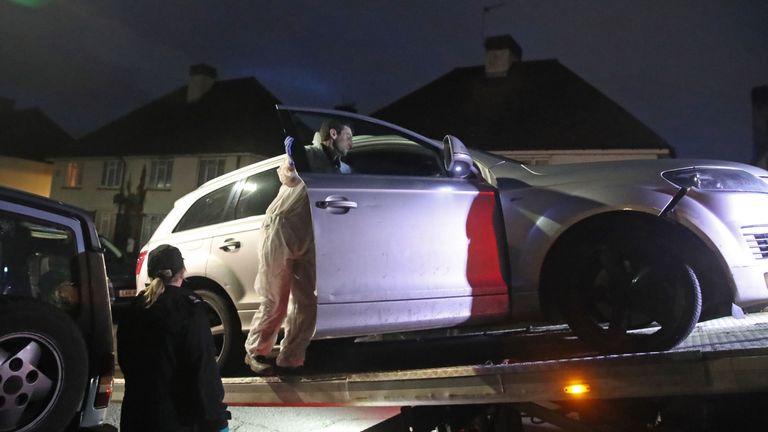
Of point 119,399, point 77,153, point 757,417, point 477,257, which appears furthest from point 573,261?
point 77,153

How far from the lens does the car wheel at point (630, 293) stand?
276 cm

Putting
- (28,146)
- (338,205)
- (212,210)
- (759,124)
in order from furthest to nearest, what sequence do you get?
(28,146) < (759,124) < (212,210) < (338,205)

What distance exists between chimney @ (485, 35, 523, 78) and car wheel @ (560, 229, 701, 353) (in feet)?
64.5

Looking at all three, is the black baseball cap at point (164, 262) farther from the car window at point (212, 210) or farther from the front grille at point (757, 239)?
the front grille at point (757, 239)

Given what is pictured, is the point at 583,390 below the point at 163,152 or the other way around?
below

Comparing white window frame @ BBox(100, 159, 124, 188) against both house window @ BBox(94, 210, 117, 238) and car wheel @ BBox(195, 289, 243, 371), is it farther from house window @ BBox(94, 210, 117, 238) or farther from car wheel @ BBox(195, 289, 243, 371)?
car wheel @ BBox(195, 289, 243, 371)

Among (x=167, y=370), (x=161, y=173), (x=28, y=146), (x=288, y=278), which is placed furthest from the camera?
(x=28, y=146)

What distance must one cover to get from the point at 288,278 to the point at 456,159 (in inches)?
46.6

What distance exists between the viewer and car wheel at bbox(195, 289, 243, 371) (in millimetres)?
3773

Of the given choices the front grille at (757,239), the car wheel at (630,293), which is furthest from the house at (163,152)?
the front grille at (757,239)

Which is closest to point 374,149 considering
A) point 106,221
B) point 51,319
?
point 51,319

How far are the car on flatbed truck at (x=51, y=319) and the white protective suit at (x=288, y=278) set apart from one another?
0.84 meters

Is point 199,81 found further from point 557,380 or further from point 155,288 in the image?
point 557,380

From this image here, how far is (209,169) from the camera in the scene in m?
23.9
